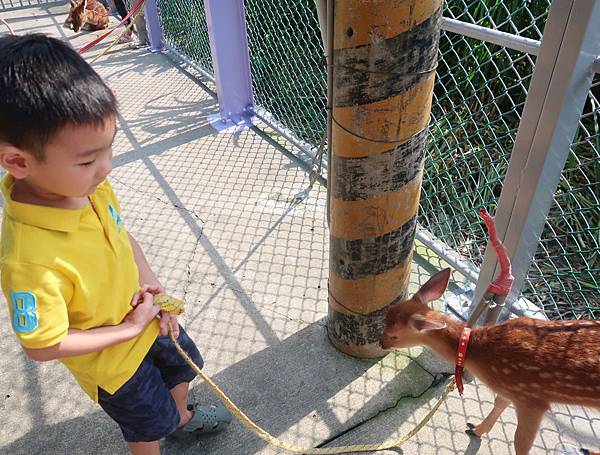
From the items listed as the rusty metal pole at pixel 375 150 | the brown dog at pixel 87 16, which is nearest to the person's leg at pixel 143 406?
the rusty metal pole at pixel 375 150

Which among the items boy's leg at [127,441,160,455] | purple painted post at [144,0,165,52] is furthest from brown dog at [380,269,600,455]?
purple painted post at [144,0,165,52]

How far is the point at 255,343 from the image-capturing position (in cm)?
246

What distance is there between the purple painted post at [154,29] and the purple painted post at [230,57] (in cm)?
268

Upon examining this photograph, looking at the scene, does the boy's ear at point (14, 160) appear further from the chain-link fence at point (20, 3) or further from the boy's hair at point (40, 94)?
the chain-link fence at point (20, 3)

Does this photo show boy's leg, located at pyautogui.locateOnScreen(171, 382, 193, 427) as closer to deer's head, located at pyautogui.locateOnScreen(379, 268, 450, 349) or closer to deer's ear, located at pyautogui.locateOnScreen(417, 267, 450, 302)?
deer's head, located at pyautogui.locateOnScreen(379, 268, 450, 349)

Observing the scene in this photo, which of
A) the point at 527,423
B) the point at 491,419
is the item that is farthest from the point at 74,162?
the point at 491,419

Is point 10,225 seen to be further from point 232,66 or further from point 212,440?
point 232,66

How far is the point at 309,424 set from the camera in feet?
6.81

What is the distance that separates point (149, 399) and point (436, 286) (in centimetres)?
115

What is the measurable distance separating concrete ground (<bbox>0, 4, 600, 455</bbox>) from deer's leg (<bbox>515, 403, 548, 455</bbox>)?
275 mm

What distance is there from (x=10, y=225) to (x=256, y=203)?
93.7 inches

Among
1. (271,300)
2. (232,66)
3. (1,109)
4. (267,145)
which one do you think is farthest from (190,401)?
(232,66)

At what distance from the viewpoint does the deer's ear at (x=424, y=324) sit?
5.78ft

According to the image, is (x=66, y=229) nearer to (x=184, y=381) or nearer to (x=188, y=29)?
(x=184, y=381)
